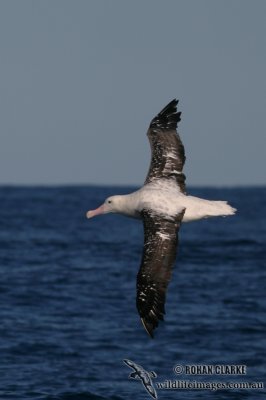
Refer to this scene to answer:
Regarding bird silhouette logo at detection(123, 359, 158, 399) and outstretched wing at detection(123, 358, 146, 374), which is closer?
bird silhouette logo at detection(123, 359, 158, 399)

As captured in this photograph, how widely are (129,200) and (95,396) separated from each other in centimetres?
461

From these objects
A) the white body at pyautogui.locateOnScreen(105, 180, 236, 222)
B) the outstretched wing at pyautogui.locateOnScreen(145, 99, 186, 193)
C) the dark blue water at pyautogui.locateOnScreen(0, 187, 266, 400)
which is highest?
the outstretched wing at pyautogui.locateOnScreen(145, 99, 186, 193)

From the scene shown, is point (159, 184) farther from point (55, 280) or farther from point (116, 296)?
point (55, 280)

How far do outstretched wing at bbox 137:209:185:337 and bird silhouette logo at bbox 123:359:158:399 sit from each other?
15.4ft

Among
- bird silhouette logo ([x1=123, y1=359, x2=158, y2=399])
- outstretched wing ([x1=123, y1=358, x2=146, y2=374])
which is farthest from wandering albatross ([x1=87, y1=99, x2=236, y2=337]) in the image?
outstretched wing ([x1=123, y1=358, x2=146, y2=374])

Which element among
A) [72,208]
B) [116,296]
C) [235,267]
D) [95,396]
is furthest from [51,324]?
[72,208]

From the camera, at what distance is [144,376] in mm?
20984

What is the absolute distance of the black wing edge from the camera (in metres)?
17.1

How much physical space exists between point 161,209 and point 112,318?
12.3m

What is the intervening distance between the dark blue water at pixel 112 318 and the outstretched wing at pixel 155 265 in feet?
15.2

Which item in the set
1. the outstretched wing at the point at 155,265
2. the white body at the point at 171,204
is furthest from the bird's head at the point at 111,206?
the outstretched wing at the point at 155,265

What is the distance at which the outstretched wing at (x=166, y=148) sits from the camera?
16766mm

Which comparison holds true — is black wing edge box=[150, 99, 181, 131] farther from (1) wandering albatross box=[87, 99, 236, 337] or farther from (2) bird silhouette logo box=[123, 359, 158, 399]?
(2) bird silhouette logo box=[123, 359, 158, 399]

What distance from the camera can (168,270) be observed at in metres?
15.3
